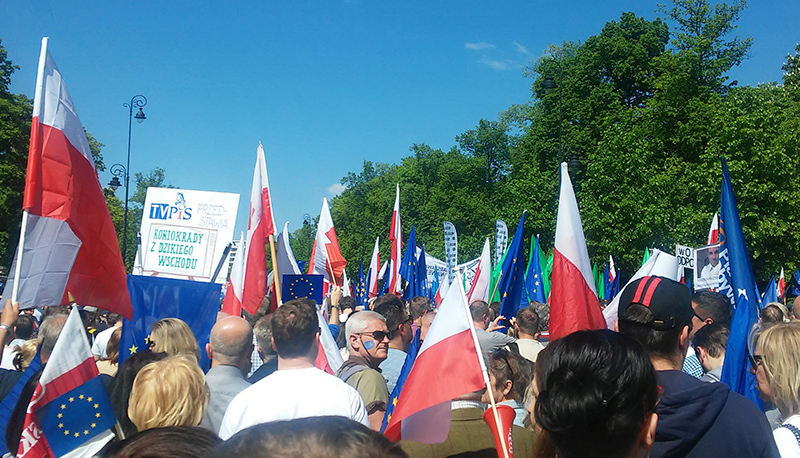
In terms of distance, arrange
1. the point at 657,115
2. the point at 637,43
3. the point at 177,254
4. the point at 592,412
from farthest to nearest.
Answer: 1. the point at 637,43
2. the point at 657,115
3. the point at 177,254
4. the point at 592,412

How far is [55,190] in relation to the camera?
428 cm

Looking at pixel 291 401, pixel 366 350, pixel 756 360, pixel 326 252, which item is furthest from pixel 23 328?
pixel 756 360

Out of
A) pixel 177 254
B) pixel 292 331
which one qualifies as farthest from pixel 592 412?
pixel 177 254

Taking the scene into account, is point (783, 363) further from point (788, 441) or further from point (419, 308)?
point (419, 308)

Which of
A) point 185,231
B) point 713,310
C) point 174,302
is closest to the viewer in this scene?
point 713,310

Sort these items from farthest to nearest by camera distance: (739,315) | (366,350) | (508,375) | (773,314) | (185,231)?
(185,231)
(773,314)
(366,350)
(739,315)
(508,375)

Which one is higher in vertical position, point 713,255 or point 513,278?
point 713,255

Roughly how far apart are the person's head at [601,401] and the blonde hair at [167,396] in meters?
1.83

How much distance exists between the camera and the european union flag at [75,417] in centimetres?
320

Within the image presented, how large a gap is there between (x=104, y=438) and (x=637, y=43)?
36218 mm

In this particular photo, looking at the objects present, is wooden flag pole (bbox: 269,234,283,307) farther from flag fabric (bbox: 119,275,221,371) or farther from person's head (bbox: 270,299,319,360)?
person's head (bbox: 270,299,319,360)

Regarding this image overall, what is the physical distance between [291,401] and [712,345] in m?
2.95

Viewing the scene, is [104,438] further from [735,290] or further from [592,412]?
[735,290]

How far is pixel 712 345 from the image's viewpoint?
15.3 ft
